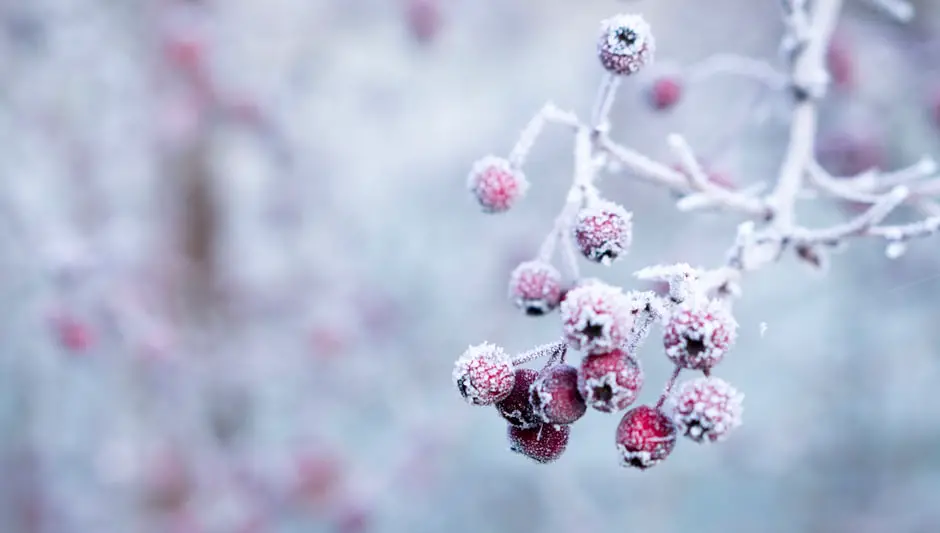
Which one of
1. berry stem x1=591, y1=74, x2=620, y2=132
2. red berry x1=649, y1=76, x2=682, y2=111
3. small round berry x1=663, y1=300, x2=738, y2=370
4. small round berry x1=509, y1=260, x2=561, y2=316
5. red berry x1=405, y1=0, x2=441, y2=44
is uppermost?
red berry x1=405, y1=0, x2=441, y2=44

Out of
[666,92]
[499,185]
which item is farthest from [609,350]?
[666,92]

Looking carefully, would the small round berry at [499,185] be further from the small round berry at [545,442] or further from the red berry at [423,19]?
the red berry at [423,19]

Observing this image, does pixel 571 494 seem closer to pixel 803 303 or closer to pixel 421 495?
pixel 421 495

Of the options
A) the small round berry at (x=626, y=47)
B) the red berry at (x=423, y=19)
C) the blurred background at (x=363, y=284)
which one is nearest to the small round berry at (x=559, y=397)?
the small round berry at (x=626, y=47)

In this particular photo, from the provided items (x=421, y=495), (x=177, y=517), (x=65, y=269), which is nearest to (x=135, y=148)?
(x=65, y=269)

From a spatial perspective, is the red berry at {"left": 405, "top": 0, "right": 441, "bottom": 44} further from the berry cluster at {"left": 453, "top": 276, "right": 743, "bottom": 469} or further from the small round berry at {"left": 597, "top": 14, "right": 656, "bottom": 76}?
the berry cluster at {"left": 453, "top": 276, "right": 743, "bottom": 469}

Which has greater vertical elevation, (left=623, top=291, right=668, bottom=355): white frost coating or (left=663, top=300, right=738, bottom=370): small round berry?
(left=623, top=291, right=668, bottom=355): white frost coating

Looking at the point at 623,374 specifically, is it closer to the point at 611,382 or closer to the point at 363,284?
the point at 611,382

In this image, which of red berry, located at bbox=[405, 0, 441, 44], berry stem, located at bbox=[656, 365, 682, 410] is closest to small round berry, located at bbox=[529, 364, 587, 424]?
berry stem, located at bbox=[656, 365, 682, 410]

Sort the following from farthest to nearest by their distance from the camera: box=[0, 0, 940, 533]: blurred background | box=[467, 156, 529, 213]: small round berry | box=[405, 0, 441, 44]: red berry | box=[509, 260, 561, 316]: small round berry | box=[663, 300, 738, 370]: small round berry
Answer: box=[0, 0, 940, 533]: blurred background < box=[405, 0, 441, 44]: red berry < box=[467, 156, 529, 213]: small round berry < box=[509, 260, 561, 316]: small round berry < box=[663, 300, 738, 370]: small round berry
